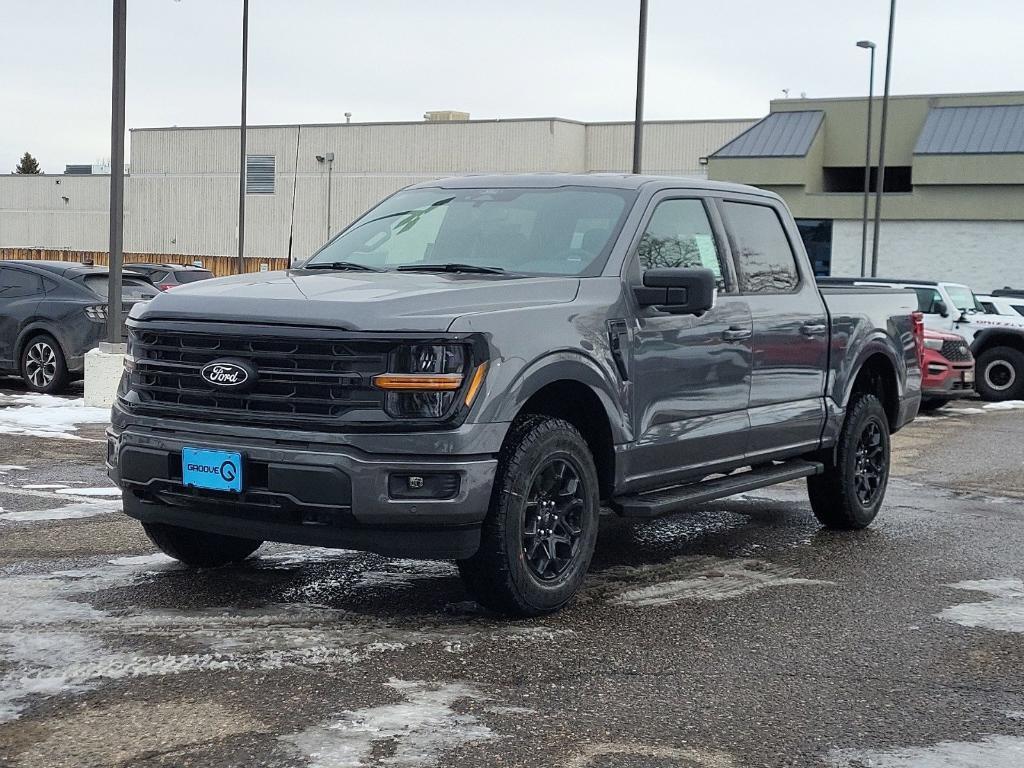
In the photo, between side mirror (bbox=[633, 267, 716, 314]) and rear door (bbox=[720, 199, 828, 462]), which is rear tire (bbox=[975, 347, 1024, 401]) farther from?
side mirror (bbox=[633, 267, 716, 314])

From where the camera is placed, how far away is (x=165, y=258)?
64.9 m

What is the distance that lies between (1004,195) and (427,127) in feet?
83.5

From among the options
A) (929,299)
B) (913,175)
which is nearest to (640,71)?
(929,299)

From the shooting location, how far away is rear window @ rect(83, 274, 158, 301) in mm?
16156

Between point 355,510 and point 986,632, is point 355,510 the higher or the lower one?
the higher one

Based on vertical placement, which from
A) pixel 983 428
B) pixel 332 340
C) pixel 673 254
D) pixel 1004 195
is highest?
pixel 1004 195

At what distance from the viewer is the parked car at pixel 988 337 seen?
20438 mm

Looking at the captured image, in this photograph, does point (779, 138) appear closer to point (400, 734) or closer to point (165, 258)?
point (165, 258)

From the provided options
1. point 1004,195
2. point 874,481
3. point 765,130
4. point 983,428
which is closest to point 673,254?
point 874,481

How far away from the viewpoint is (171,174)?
65625 millimetres

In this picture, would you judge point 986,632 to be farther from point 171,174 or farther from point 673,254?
point 171,174

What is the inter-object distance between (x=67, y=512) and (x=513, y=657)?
3.90 metres

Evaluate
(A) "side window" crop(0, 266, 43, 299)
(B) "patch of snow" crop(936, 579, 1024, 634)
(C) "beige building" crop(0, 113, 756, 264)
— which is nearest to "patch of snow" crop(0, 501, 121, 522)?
(B) "patch of snow" crop(936, 579, 1024, 634)

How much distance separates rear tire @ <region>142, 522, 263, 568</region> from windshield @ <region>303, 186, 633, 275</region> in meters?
1.45
